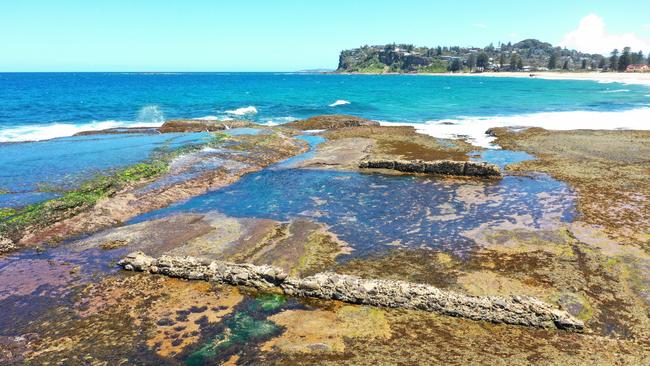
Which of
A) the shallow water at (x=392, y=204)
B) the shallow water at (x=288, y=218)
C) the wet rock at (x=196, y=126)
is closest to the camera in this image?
the shallow water at (x=288, y=218)

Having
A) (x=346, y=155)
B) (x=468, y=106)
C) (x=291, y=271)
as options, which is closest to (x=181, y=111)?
(x=346, y=155)

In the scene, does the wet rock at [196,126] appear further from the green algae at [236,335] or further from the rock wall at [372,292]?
the green algae at [236,335]

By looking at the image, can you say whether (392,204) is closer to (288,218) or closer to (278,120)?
(288,218)

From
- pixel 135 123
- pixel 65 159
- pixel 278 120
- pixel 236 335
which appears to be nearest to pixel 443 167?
pixel 236 335

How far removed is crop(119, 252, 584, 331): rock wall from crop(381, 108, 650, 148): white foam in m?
28.3

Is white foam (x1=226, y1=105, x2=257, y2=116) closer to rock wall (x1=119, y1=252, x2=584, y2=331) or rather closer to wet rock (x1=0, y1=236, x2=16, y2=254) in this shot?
wet rock (x1=0, y1=236, x2=16, y2=254)

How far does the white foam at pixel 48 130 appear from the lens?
42.6 metres

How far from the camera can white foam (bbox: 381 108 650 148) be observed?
4250cm

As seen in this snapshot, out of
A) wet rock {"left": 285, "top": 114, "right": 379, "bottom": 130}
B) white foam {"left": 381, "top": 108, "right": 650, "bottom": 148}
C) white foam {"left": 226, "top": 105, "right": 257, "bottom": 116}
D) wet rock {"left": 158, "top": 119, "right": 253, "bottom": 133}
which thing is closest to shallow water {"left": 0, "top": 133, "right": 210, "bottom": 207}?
wet rock {"left": 158, "top": 119, "right": 253, "bottom": 133}

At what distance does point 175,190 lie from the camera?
2306cm

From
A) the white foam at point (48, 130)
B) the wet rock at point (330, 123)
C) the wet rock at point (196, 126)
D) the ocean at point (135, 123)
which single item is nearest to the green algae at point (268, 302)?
the ocean at point (135, 123)

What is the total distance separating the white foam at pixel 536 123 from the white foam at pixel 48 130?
3665cm

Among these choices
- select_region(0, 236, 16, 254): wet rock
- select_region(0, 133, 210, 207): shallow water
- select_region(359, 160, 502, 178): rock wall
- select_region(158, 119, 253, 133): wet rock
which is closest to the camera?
select_region(0, 236, 16, 254): wet rock

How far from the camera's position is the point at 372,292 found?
11.4m
